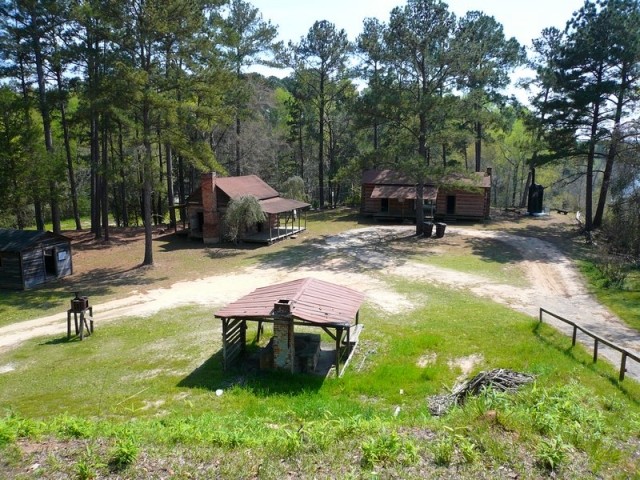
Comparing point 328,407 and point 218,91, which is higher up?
point 218,91

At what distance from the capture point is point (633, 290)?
18.6m

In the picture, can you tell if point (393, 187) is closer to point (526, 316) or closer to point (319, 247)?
point (319, 247)

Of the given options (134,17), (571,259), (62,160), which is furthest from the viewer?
(62,160)

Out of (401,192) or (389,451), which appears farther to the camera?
(401,192)

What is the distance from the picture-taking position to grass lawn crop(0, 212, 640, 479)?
5836mm

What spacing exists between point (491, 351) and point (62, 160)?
81.5 feet

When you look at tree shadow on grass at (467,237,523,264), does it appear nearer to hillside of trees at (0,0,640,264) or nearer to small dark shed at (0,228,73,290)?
hillside of trees at (0,0,640,264)

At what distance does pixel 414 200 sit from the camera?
37375mm

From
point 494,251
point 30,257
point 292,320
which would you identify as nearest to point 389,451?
point 292,320

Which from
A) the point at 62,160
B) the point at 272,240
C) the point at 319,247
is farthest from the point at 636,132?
the point at 62,160

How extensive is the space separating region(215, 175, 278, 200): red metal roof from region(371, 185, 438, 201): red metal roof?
8383 mm

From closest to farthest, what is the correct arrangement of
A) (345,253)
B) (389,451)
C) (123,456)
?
1. (123,456)
2. (389,451)
3. (345,253)

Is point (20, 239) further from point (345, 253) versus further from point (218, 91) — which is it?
point (345, 253)

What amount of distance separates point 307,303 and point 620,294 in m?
13.4
